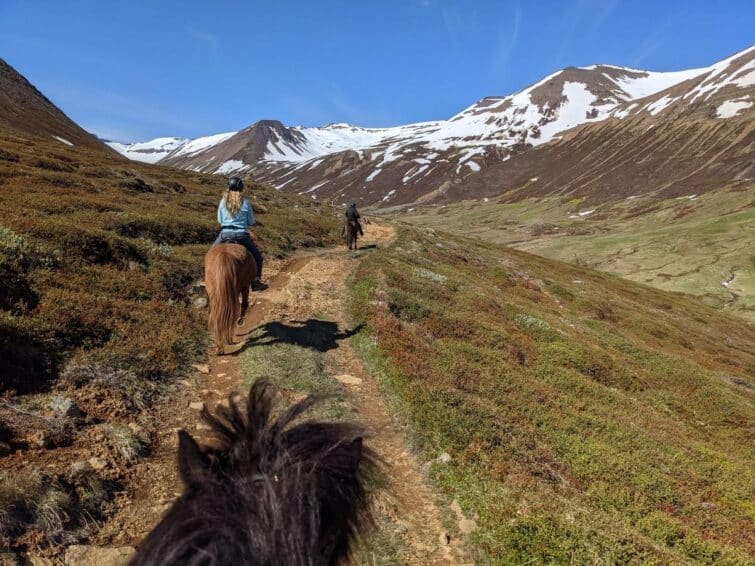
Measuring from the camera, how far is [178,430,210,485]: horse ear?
10.4 feet

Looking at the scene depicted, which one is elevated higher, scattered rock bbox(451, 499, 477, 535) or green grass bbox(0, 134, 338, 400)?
green grass bbox(0, 134, 338, 400)

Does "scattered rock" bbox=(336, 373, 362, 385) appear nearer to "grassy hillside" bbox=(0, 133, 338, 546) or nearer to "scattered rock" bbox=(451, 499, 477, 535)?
"grassy hillside" bbox=(0, 133, 338, 546)

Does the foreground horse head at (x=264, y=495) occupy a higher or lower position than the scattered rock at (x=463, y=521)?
higher

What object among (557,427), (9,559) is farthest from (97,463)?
(557,427)

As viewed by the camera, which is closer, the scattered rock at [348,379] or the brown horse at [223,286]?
the brown horse at [223,286]

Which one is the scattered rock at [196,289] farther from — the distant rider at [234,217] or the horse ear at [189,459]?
the horse ear at [189,459]

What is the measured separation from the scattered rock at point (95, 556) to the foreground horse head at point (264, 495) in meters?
2.16

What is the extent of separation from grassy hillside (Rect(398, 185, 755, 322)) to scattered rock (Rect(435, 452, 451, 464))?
208ft

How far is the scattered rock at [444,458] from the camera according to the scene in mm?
7133

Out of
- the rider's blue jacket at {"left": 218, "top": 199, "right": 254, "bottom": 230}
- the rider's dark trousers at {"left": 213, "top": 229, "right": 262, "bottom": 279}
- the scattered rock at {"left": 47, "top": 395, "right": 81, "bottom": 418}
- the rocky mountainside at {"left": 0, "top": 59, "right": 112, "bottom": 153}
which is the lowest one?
the scattered rock at {"left": 47, "top": 395, "right": 81, "bottom": 418}

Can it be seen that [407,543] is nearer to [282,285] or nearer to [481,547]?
[481,547]

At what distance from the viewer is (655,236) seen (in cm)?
9194

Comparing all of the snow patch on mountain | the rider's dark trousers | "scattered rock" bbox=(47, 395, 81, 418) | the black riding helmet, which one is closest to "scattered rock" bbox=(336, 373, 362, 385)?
the rider's dark trousers

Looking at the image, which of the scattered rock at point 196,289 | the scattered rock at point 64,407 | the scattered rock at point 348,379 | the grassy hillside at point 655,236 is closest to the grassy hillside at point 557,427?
the scattered rock at point 348,379
